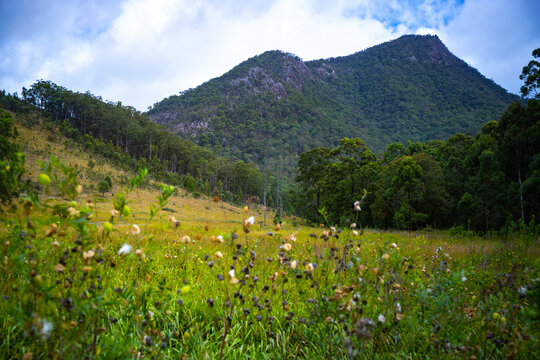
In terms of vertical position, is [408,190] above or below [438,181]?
below

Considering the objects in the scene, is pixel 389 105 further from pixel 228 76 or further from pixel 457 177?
pixel 457 177

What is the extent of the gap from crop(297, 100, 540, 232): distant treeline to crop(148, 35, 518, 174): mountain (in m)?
58.5

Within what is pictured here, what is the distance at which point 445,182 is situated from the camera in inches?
966

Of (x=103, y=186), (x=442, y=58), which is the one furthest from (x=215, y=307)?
(x=442, y=58)

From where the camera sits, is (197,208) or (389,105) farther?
(389,105)

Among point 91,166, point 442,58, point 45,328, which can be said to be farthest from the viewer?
point 442,58

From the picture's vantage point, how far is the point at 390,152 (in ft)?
116

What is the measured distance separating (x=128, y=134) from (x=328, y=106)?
126m

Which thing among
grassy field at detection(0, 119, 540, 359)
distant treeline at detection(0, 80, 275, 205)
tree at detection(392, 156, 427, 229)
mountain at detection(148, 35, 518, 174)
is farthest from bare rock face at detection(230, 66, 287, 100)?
grassy field at detection(0, 119, 540, 359)

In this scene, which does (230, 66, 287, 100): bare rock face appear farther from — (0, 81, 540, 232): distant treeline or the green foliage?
the green foliage

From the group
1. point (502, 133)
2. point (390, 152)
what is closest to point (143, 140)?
point (390, 152)

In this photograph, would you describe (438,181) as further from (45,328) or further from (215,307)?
(45,328)

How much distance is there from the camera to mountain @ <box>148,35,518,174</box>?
368ft

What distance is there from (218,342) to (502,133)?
25257mm
